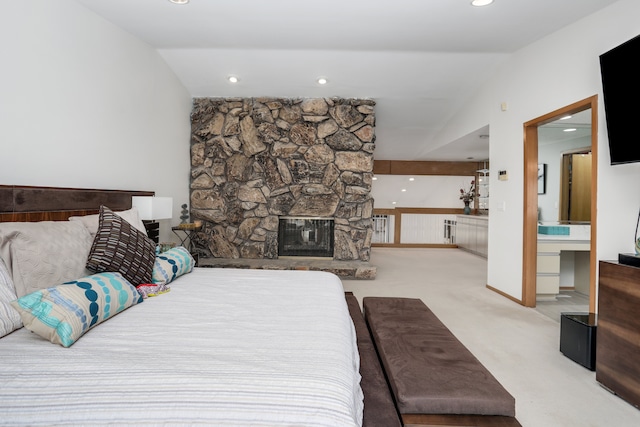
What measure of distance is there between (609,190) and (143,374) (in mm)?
3267

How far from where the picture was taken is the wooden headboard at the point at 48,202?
6.88ft

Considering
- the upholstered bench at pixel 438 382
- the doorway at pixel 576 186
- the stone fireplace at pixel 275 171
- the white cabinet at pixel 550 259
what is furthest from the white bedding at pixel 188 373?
the doorway at pixel 576 186

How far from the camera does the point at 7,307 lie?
1.41m

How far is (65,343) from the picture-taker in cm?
123

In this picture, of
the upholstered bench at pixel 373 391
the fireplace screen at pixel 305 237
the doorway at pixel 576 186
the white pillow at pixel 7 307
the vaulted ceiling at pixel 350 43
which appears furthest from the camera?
the doorway at pixel 576 186

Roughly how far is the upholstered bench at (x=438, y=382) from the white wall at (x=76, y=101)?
8.64 ft

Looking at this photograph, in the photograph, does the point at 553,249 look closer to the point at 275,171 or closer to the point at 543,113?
the point at 543,113

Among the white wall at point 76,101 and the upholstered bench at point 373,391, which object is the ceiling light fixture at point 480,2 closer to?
the upholstered bench at point 373,391

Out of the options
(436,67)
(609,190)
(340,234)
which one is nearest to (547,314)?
(609,190)

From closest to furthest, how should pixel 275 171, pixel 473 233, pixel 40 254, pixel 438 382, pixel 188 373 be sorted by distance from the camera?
1. pixel 188 373
2. pixel 438 382
3. pixel 40 254
4. pixel 275 171
5. pixel 473 233

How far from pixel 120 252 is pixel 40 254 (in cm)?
37

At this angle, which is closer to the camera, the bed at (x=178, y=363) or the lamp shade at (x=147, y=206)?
the bed at (x=178, y=363)

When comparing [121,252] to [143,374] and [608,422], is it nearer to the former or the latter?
[143,374]

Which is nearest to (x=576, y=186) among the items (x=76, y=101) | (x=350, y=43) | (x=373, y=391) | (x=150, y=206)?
(x=350, y=43)
